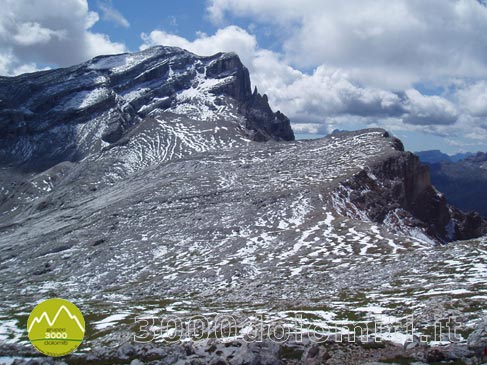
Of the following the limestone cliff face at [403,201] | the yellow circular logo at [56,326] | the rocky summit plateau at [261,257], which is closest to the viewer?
the yellow circular logo at [56,326]

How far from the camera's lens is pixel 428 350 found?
79.0ft

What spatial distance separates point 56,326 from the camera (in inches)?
1043

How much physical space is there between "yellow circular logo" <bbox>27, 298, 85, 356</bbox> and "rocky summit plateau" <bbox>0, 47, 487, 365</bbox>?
123 cm

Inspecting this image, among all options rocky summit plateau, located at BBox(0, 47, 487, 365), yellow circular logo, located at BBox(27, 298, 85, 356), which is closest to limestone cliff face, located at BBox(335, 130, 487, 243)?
rocky summit plateau, located at BBox(0, 47, 487, 365)

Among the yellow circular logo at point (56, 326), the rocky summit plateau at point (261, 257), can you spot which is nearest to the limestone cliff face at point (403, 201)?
the rocky summit plateau at point (261, 257)

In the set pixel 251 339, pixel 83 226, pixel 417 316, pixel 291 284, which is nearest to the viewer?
pixel 251 339

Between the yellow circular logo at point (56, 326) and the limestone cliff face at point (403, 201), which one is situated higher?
the limestone cliff face at point (403, 201)

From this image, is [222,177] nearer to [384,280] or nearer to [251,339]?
[384,280]

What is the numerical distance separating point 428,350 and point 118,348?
60.3 feet

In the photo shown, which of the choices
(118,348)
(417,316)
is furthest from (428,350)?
(118,348)

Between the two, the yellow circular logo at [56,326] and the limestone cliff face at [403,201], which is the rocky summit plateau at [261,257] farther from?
the yellow circular logo at [56,326]

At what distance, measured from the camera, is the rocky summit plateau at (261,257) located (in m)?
29.4

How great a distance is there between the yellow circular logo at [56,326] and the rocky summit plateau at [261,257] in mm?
1226

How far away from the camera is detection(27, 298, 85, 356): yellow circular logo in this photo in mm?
26312
